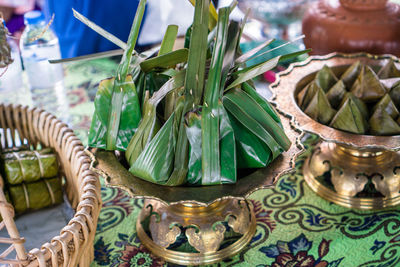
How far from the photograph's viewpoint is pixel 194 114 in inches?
22.5

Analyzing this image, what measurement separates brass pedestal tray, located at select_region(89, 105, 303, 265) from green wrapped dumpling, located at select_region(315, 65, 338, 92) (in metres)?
0.15

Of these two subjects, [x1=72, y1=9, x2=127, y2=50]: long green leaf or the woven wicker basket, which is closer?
the woven wicker basket

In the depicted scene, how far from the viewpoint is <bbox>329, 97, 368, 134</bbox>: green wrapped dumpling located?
70 centimetres

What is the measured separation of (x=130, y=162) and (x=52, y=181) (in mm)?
221

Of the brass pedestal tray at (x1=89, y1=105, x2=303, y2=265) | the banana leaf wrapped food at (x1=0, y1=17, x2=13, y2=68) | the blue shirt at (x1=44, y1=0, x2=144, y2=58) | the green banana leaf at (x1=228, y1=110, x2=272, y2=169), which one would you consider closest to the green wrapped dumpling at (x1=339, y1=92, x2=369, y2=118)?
the brass pedestal tray at (x1=89, y1=105, x2=303, y2=265)

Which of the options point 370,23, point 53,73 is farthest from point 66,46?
point 370,23

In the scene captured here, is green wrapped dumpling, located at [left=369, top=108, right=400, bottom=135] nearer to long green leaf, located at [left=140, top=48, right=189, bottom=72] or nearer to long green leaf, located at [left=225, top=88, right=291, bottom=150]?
long green leaf, located at [left=225, top=88, right=291, bottom=150]

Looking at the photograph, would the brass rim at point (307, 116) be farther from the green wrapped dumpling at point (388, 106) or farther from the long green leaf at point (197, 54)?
the long green leaf at point (197, 54)

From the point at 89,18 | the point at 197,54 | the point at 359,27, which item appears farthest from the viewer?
the point at 89,18

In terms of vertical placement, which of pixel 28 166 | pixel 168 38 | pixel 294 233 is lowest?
pixel 294 233

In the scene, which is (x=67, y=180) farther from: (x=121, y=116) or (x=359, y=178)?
(x=359, y=178)

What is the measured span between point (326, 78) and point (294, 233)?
0.30m

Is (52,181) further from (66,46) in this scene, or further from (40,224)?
(66,46)

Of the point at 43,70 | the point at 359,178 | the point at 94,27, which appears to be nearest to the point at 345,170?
the point at 359,178
